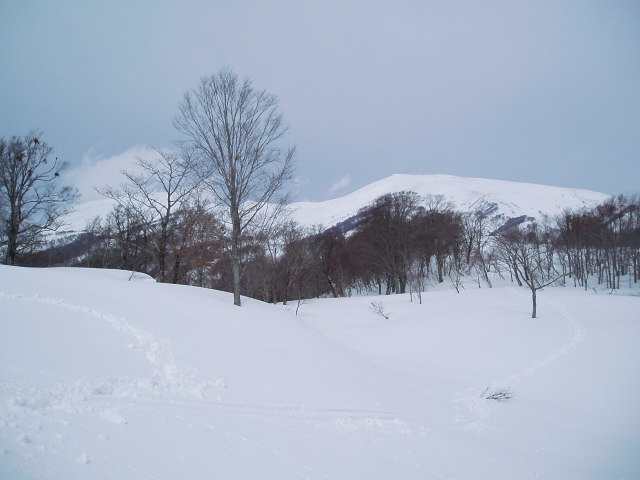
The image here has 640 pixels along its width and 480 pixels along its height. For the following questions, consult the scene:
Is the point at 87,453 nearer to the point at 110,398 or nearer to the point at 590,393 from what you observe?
the point at 110,398

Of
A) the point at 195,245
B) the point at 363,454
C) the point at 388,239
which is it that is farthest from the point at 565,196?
the point at 363,454

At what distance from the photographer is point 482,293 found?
28.7m

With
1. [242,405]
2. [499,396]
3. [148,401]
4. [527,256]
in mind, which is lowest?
[499,396]

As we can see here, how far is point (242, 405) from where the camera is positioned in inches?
169

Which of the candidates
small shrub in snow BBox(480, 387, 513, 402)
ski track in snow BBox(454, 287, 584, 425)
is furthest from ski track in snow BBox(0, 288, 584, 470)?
small shrub in snow BBox(480, 387, 513, 402)

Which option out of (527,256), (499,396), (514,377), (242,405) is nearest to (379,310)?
(527,256)

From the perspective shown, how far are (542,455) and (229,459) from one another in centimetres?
668

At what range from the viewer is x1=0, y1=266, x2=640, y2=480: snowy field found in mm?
2857

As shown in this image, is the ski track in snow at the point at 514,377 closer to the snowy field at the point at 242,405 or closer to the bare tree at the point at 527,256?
the snowy field at the point at 242,405

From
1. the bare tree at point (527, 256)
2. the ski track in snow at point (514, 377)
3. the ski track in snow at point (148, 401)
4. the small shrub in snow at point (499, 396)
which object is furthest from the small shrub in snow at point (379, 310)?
the ski track in snow at point (148, 401)

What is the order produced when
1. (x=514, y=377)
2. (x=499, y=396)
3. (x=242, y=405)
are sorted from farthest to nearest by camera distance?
(x=514, y=377) → (x=499, y=396) → (x=242, y=405)

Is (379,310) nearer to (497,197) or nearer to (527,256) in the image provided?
(527,256)

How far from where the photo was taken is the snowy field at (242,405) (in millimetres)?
2857

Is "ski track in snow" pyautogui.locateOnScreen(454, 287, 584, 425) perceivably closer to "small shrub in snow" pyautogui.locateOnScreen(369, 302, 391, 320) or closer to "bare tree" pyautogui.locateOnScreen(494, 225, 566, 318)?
"bare tree" pyautogui.locateOnScreen(494, 225, 566, 318)
